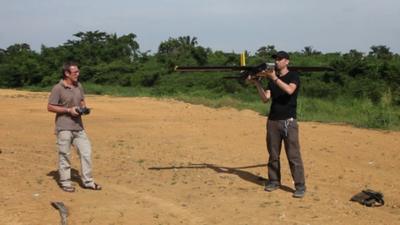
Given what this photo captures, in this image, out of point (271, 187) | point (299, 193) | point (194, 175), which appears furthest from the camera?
point (194, 175)

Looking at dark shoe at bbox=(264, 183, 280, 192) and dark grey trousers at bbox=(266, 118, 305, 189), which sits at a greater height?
dark grey trousers at bbox=(266, 118, 305, 189)

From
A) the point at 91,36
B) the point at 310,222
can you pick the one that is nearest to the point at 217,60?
the point at 91,36

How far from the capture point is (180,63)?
34.6 metres

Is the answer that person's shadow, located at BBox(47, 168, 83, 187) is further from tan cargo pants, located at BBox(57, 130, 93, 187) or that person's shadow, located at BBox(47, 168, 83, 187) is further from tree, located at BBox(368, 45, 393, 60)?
tree, located at BBox(368, 45, 393, 60)

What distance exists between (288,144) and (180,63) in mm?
27695

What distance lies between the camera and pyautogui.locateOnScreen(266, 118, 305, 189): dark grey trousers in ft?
23.2

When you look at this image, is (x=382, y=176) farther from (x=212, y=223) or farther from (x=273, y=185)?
(x=212, y=223)

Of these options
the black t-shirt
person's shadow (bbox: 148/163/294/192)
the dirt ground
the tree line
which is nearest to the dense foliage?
the tree line

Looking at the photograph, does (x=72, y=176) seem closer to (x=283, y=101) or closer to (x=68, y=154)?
(x=68, y=154)

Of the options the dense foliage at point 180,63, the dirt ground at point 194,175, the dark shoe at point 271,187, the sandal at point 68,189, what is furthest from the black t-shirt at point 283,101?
the dense foliage at point 180,63

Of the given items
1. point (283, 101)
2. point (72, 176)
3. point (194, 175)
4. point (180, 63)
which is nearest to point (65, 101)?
point (72, 176)

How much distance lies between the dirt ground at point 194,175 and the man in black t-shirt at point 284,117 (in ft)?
1.08

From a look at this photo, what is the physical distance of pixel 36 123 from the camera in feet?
46.8

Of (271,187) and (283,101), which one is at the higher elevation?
(283,101)
